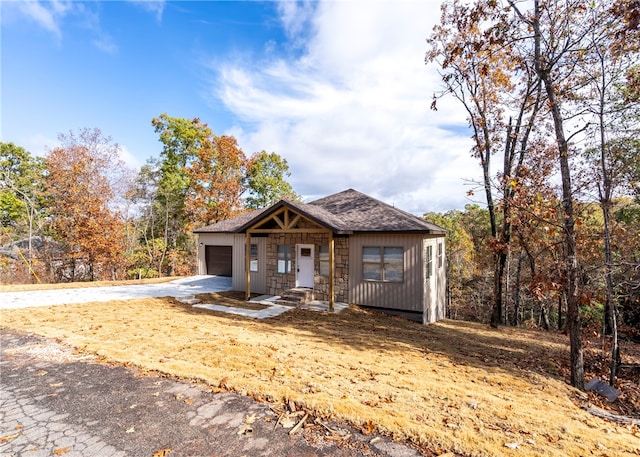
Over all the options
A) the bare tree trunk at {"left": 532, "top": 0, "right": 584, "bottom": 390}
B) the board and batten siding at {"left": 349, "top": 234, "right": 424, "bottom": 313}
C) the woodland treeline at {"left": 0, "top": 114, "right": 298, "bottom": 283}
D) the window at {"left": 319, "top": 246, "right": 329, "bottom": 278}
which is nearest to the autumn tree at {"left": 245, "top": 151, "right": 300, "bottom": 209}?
the woodland treeline at {"left": 0, "top": 114, "right": 298, "bottom": 283}

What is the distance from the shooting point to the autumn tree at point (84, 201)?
729 inches

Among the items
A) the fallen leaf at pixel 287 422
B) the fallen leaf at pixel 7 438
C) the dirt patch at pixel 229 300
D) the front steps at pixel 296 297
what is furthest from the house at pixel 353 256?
the fallen leaf at pixel 7 438

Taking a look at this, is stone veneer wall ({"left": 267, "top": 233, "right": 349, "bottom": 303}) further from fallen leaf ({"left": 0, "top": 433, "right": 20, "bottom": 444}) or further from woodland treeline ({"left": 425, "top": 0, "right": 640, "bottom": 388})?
fallen leaf ({"left": 0, "top": 433, "right": 20, "bottom": 444})

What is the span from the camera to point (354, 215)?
42.3 feet

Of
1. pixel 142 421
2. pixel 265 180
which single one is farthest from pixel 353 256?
pixel 265 180

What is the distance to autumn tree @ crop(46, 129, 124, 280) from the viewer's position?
1852 cm

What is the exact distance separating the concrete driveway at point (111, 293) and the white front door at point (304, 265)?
174 inches

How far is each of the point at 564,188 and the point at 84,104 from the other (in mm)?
18905

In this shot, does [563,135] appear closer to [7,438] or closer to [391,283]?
[391,283]

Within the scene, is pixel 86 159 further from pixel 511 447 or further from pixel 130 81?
pixel 511 447

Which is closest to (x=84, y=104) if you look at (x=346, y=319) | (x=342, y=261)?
(x=342, y=261)

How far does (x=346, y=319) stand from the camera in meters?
10.1

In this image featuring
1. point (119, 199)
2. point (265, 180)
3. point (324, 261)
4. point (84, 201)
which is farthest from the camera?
point (265, 180)

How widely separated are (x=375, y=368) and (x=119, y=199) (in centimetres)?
2314
